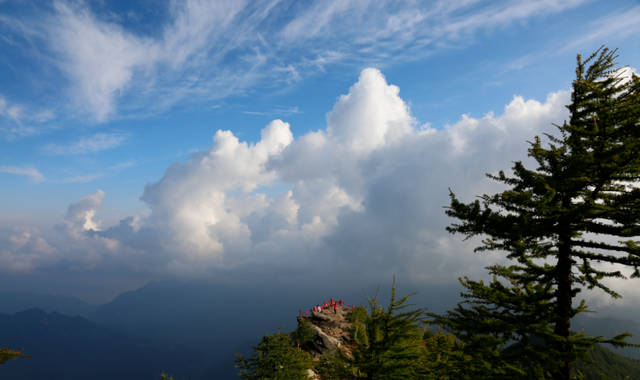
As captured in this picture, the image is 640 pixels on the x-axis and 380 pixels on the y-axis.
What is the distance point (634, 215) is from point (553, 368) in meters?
5.37

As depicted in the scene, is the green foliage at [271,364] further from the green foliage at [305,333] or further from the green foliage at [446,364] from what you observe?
the green foliage at [305,333]

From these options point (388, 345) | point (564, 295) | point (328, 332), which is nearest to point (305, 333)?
point (328, 332)

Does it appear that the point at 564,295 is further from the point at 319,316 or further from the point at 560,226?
the point at 319,316

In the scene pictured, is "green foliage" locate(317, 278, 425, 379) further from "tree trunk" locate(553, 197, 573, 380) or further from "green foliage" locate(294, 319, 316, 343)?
"green foliage" locate(294, 319, 316, 343)

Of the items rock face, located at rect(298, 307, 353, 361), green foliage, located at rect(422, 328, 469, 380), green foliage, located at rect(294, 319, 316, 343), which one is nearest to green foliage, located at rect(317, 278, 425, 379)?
green foliage, located at rect(422, 328, 469, 380)

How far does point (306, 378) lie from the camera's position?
87.1 feet

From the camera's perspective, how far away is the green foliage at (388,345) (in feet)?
44.3

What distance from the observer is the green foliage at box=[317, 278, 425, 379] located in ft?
44.3

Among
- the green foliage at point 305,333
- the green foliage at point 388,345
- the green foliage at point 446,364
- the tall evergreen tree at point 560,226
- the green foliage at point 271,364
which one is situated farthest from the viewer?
the green foliage at point 305,333

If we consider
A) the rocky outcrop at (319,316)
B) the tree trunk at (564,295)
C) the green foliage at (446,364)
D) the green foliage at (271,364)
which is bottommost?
the green foliage at (271,364)

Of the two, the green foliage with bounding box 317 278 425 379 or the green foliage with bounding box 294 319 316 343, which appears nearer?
the green foliage with bounding box 317 278 425 379

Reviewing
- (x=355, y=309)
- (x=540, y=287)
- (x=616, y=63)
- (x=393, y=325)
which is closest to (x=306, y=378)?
(x=393, y=325)

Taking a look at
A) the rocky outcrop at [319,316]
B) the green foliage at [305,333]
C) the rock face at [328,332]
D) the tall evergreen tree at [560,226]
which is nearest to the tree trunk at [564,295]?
the tall evergreen tree at [560,226]

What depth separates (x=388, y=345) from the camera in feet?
45.2
